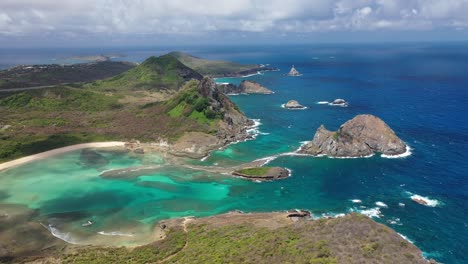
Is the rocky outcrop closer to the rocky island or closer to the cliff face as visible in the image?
the rocky island

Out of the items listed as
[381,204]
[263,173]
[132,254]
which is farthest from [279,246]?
[263,173]

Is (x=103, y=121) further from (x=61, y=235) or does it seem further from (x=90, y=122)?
(x=61, y=235)

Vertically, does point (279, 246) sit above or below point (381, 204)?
above

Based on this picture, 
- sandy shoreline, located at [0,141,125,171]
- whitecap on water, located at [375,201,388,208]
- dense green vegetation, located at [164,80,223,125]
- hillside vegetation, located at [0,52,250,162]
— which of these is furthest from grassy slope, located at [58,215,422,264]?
dense green vegetation, located at [164,80,223,125]

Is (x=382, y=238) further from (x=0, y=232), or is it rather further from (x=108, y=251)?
(x=0, y=232)

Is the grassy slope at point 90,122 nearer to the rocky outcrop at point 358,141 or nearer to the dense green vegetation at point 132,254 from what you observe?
the rocky outcrop at point 358,141
